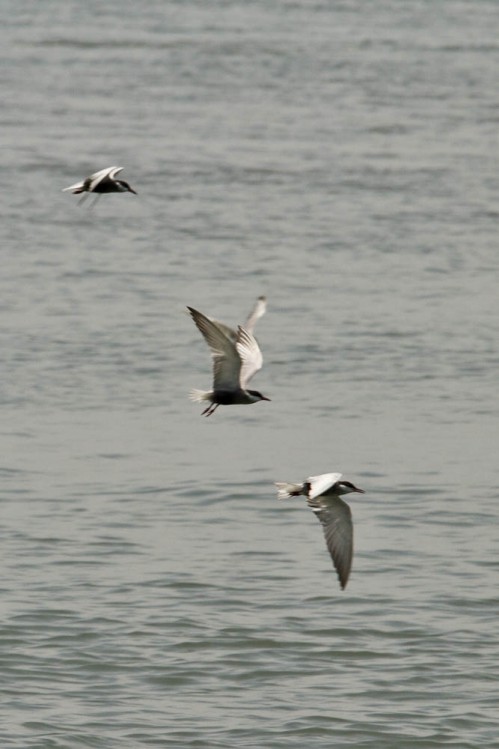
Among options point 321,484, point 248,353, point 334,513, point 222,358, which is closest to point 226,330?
point 222,358

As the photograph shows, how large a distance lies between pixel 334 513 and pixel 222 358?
42.4 inches

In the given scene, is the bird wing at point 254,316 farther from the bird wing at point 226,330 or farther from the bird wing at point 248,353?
the bird wing at point 226,330

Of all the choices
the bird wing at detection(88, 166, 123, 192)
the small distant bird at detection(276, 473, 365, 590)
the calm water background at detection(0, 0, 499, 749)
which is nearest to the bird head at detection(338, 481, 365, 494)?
the small distant bird at detection(276, 473, 365, 590)

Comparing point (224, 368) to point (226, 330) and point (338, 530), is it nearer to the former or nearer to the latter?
point (226, 330)

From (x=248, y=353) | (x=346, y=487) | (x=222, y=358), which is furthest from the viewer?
(x=248, y=353)

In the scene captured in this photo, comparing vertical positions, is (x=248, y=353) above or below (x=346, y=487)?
above

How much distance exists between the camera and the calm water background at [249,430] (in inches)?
425

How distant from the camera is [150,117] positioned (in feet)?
100.0

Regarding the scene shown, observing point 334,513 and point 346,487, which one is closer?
point 346,487

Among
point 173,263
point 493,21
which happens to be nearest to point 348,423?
point 173,263

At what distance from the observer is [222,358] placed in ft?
34.3

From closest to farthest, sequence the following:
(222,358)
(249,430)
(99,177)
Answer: (222,358) → (99,177) → (249,430)

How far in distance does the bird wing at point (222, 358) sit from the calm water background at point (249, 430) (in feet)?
5.88

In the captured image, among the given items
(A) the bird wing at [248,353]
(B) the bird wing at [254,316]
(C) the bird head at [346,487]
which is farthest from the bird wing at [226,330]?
(C) the bird head at [346,487]
